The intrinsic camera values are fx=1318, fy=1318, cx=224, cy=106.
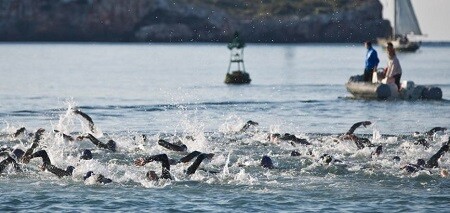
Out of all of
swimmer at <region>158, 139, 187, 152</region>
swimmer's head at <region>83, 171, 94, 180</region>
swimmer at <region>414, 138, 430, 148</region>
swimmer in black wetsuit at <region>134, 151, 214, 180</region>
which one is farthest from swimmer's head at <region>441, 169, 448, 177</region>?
swimmer's head at <region>83, 171, 94, 180</region>

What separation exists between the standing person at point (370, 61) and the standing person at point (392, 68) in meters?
0.61

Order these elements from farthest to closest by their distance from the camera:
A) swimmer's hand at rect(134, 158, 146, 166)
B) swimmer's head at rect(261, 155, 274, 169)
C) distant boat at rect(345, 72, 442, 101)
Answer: distant boat at rect(345, 72, 442, 101) < swimmer's head at rect(261, 155, 274, 169) < swimmer's hand at rect(134, 158, 146, 166)

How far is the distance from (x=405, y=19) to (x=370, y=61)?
113 metres

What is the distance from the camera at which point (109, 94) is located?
238 feet

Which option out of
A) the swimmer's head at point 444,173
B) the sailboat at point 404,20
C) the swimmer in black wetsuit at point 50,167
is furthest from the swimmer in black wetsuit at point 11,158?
the sailboat at point 404,20

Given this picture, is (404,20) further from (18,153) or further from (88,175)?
(88,175)

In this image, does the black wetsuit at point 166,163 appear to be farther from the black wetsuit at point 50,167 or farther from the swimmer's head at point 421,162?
the swimmer's head at point 421,162

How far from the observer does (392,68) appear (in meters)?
54.2

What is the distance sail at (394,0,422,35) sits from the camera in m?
164

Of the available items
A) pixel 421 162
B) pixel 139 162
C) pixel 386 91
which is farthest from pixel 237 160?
pixel 386 91

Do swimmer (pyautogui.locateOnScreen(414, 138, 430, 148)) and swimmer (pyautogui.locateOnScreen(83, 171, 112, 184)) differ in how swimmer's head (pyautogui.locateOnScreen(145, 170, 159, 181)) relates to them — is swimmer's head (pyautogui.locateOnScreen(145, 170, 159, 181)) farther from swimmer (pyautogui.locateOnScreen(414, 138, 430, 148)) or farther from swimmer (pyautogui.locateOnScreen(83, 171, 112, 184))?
swimmer (pyautogui.locateOnScreen(414, 138, 430, 148))

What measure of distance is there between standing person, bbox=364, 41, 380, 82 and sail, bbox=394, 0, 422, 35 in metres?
107

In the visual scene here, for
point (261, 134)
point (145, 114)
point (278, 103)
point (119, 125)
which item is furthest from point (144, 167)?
point (278, 103)

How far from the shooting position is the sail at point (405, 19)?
164125 millimetres
